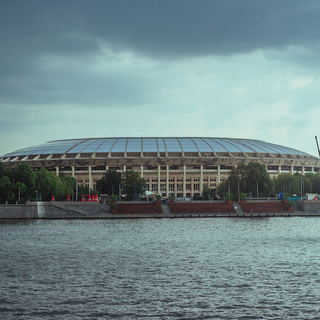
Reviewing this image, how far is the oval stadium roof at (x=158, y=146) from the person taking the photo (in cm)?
12288

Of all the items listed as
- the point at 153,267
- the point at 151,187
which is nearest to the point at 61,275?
the point at 153,267

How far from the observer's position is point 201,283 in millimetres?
25328

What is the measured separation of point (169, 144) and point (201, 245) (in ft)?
289

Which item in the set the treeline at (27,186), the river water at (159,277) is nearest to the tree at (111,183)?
the treeline at (27,186)

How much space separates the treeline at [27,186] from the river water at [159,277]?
113ft

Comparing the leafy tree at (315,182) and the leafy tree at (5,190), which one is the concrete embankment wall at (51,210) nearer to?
the leafy tree at (5,190)

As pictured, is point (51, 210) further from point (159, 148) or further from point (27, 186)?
point (159, 148)

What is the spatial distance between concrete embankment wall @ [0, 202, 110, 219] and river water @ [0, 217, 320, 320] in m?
27.0

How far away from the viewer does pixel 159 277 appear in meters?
26.9

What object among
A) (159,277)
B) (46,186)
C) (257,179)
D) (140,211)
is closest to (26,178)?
(46,186)

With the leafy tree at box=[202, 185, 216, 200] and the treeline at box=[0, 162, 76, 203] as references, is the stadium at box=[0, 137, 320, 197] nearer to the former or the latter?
the leafy tree at box=[202, 185, 216, 200]

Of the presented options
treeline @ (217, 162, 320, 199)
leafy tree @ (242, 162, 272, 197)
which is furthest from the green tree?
leafy tree @ (242, 162, 272, 197)

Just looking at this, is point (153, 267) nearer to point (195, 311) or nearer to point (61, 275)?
point (61, 275)

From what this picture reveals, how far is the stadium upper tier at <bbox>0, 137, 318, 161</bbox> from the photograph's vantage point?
121 metres
